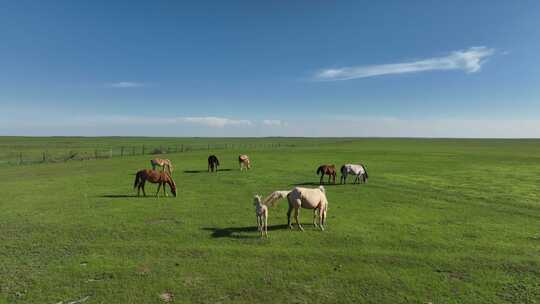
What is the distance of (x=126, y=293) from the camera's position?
6961mm

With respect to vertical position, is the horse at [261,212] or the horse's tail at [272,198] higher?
the horse's tail at [272,198]

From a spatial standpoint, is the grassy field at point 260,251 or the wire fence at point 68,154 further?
the wire fence at point 68,154

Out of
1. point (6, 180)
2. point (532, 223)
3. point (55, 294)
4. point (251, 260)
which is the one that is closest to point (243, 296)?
point (251, 260)

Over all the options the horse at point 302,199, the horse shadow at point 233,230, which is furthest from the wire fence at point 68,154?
the horse at point 302,199

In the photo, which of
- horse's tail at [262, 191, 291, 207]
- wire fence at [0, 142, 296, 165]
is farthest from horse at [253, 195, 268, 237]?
wire fence at [0, 142, 296, 165]

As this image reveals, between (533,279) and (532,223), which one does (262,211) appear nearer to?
(533,279)

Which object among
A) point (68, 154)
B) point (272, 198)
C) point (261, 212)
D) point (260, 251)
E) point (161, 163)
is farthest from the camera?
point (68, 154)

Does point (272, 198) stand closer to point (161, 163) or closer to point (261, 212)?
point (261, 212)

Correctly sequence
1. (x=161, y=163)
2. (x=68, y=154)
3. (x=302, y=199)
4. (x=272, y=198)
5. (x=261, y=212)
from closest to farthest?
(x=261, y=212) < (x=272, y=198) < (x=302, y=199) < (x=161, y=163) < (x=68, y=154)

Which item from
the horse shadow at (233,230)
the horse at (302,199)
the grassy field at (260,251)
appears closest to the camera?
the grassy field at (260,251)

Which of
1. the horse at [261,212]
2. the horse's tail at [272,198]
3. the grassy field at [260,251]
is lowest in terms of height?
the grassy field at [260,251]

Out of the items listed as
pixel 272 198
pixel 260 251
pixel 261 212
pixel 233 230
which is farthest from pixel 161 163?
Answer: pixel 260 251

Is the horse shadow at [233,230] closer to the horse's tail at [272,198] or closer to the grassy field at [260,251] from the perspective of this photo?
the grassy field at [260,251]

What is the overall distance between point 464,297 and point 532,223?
361 inches
